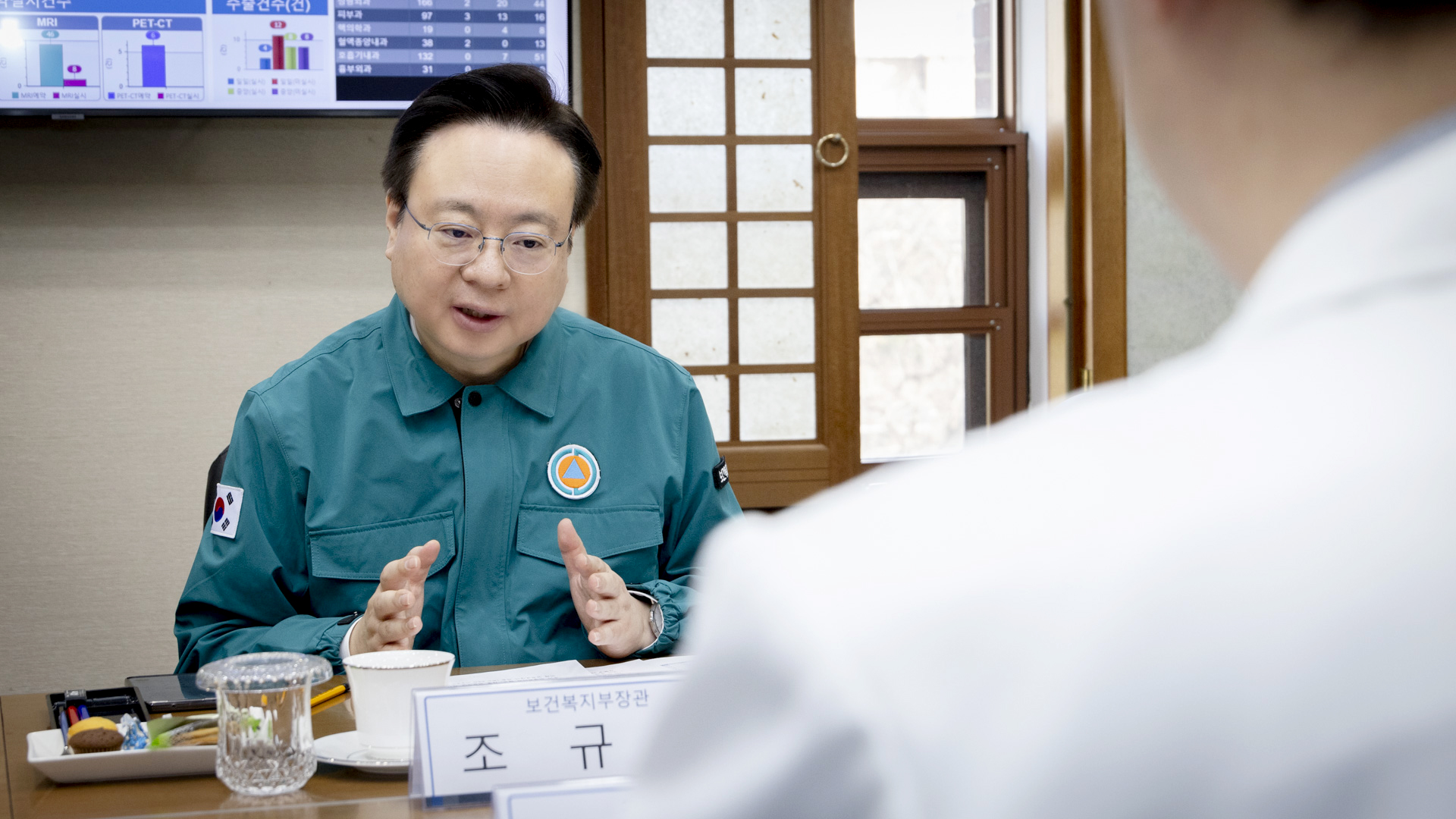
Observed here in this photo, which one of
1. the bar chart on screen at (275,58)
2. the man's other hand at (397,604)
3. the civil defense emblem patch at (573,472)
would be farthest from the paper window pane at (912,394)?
the man's other hand at (397,604)

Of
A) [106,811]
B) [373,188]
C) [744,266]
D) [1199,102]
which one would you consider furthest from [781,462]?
[1199,102]

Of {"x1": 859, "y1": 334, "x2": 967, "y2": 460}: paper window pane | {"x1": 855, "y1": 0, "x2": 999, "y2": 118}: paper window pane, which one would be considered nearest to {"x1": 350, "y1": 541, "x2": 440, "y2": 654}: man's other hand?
{"x1": 859, "y1": 334, "x2": 967, "y2": 460}: paper window pane

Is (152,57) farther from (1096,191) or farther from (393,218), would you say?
(1096,191)

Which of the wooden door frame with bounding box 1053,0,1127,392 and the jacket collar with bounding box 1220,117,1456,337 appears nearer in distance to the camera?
the jacket collar with bounding box 1220,117,1456,337

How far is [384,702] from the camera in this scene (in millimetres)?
948

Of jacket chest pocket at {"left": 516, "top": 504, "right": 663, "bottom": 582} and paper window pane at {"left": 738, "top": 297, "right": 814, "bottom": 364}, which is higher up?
paper window pane at {"left": 738, "top": 297, "right": 814, "bottom": 364}

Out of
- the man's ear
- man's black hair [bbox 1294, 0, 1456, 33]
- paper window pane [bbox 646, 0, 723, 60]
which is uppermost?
paper window pane [bbox 646, 0, 723, 60]

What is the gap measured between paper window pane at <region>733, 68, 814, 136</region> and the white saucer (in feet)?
6.65

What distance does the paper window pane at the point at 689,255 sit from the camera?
271 cm

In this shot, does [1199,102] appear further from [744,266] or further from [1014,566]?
[744,266]

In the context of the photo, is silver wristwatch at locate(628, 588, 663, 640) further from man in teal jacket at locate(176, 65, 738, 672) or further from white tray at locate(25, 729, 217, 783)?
white tray at locate(25, 729, 217, 783)

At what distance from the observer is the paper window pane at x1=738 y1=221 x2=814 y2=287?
276 cm

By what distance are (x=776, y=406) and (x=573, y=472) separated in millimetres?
1275

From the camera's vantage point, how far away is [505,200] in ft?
5.08
